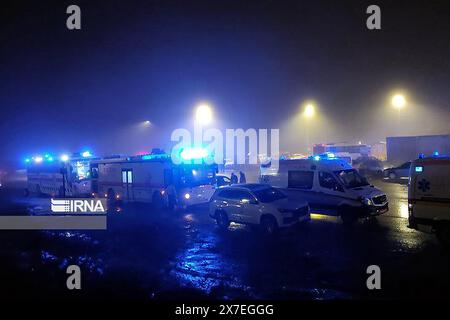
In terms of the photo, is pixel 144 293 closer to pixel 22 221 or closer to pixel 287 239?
pixel 287 239

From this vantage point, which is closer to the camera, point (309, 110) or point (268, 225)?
point (268, 225)

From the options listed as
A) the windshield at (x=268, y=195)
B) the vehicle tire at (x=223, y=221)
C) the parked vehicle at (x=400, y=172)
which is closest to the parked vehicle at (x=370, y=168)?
the parked vehicle at (x=400, y=172)

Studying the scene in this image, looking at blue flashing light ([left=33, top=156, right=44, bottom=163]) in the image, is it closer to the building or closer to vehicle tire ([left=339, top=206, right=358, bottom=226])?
vehicle tire ([left=339, top=206, right=358, bottom=226])

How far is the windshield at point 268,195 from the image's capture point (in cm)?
1226

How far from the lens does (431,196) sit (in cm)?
959

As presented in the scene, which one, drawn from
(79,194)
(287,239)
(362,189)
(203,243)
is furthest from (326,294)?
(79,194)

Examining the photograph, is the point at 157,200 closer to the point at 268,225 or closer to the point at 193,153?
the point at 193,153

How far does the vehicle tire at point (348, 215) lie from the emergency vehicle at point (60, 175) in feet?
56.3

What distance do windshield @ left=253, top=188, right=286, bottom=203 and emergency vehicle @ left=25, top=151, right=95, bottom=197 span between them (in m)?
15.2

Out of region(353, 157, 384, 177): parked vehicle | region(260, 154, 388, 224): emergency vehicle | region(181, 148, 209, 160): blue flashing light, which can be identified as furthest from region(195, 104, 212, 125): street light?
region(260, 154, 388, 224): emergency vehicle

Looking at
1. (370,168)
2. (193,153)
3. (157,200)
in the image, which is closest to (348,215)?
(193,153)

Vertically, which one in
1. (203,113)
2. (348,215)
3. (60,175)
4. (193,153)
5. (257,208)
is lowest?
(348,215)

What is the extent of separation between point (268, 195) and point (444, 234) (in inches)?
205

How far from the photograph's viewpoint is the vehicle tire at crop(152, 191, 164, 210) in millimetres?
18109
